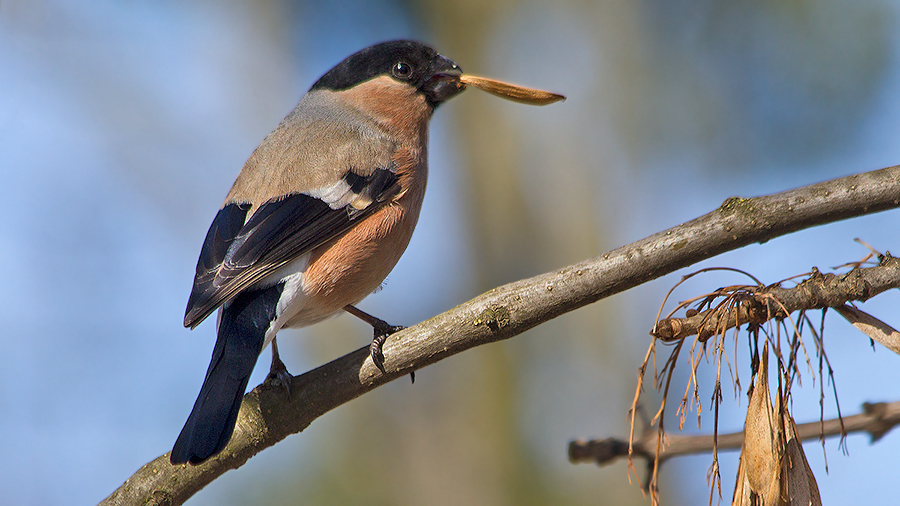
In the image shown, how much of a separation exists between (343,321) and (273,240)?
558cm

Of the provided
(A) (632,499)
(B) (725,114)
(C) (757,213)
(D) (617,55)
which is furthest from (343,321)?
(C) (757,213)

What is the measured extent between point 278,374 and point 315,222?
26.6 inches

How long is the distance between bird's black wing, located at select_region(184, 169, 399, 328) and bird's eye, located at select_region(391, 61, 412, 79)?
73 centimetres

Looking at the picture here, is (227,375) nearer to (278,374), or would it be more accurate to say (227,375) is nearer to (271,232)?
(278,374)

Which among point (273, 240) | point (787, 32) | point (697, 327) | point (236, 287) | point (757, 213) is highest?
point (787, 32)

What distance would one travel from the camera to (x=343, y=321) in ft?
27.3

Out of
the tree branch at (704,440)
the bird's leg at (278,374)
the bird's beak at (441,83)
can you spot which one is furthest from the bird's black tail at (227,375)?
the bird's beak at (441,83)

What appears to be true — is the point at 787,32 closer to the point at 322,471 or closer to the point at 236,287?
the point at 322,471

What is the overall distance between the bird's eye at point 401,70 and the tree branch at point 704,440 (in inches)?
88.5

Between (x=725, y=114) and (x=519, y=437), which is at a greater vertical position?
(x=725, y=114)

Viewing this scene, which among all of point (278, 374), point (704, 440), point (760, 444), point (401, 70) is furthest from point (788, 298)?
point (401, 70)

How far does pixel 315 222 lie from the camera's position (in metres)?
2.93

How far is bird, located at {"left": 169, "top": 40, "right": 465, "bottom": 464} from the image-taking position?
99.1 inches

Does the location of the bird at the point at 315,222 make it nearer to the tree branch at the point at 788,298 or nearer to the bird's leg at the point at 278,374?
the bird's leg at the point at 278,374
